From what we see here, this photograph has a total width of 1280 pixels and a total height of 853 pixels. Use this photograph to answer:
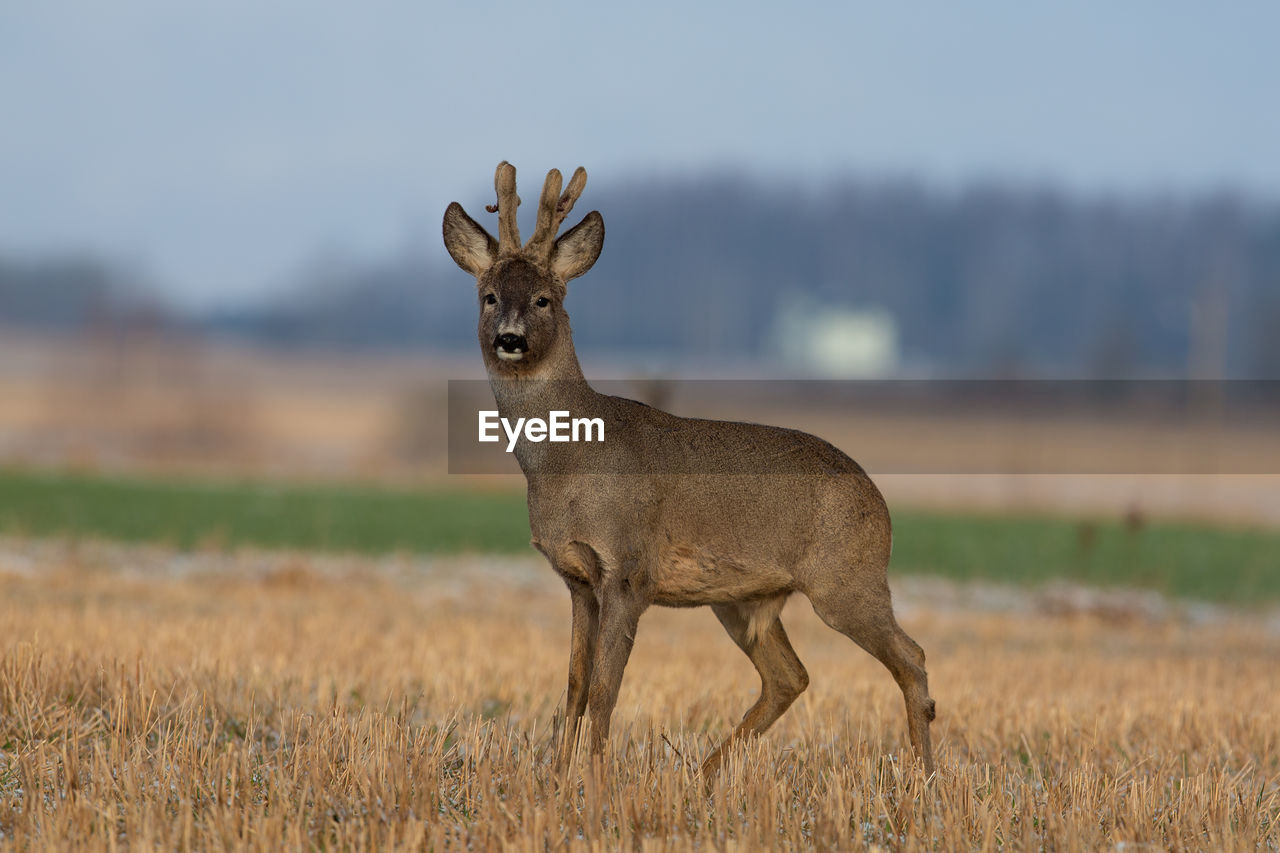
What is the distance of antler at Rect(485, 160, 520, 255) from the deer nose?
0.64 meters

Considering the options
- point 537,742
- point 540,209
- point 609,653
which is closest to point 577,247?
point 540,209

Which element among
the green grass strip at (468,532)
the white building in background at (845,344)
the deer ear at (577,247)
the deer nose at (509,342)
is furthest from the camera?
the white building in background at (845,344)

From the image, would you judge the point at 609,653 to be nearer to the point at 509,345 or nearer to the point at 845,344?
the point at 509,345

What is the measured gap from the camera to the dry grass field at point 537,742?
18.8 ft

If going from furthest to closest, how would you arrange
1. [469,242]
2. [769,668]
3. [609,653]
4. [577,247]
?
[769,668]
[469,242]
[577,247]
[609,653]

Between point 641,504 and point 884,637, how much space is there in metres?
1.47

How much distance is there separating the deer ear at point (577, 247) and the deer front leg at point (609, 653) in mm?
1528

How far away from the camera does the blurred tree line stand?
117m

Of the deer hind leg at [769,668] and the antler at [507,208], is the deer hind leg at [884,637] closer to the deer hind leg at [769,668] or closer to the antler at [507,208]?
the deer hind leg at [769,668]

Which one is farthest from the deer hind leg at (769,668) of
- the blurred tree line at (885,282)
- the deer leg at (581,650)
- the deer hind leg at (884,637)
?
the blurred tree line at (885,282)

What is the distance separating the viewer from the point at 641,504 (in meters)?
6.72

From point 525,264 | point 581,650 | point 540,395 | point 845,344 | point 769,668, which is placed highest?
point 525,264

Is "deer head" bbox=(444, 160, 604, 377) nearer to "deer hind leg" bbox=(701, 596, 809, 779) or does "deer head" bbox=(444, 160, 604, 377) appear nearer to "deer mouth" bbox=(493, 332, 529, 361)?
"deer mouth" bbox=(493, 332, 529, 361)

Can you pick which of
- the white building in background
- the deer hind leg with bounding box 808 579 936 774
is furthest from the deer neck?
the white building in background
